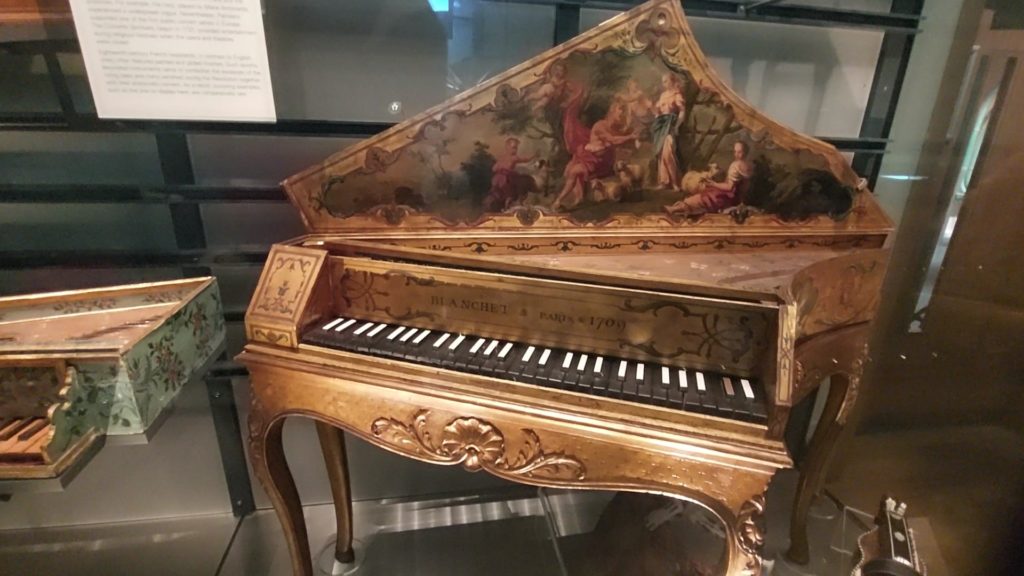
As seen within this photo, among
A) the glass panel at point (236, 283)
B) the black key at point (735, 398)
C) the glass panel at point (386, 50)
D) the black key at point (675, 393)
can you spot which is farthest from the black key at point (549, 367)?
the glass panel at point (236, 283)

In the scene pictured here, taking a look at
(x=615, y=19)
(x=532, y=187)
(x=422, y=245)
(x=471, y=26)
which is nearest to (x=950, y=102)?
(x=615, y=19)

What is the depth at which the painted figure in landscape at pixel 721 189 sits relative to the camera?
1450 mm

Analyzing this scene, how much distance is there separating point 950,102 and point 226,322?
2.45 meters

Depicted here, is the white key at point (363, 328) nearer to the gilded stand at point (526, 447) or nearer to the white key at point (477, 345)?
the gilded stand at point (526, 447)

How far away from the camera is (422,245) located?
1456 millimetres

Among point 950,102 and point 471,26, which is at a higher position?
point 471,26

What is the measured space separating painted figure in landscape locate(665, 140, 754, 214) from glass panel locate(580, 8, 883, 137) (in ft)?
2.32

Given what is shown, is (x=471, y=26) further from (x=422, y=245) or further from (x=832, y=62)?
(x=832, y=62)

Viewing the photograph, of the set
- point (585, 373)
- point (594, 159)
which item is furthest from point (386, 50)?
point (585, 373)

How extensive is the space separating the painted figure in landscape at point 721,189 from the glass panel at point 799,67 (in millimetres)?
707

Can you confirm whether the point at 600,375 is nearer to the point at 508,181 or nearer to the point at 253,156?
the point at 508,181

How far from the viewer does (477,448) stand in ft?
3.72

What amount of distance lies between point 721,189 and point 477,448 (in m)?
0.91

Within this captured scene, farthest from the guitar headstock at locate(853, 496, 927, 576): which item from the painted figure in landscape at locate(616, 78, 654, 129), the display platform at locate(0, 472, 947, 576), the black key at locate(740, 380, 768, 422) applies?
the painted figure in landscape at locate(616, 78, 654, 129)
